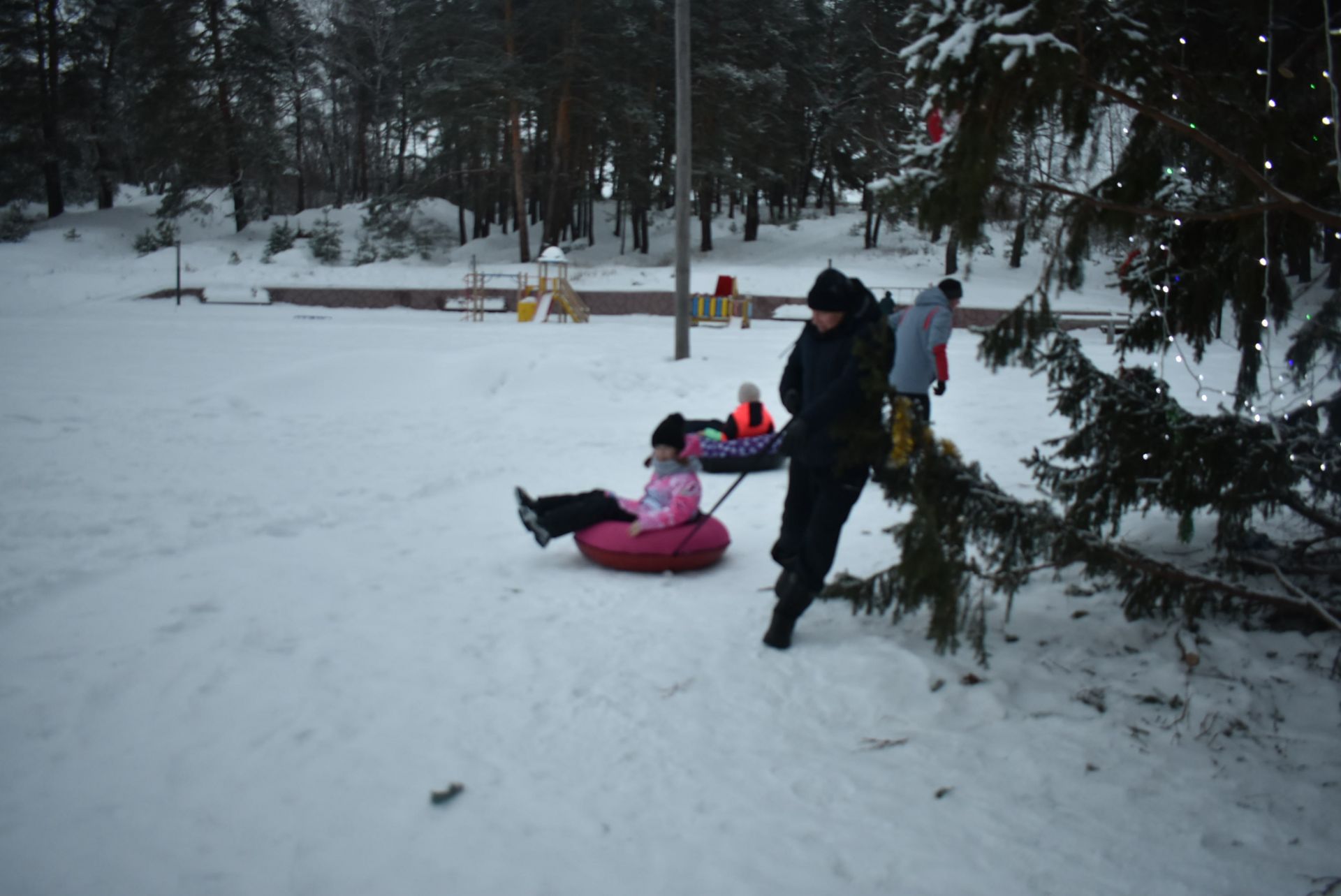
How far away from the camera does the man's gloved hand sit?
14.3ft

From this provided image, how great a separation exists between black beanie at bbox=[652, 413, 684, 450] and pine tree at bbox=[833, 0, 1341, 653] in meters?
1.75

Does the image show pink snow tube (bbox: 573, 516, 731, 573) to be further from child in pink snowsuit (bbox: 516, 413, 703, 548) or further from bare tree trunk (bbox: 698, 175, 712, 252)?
bare tree trunk (bbox: 698, 175, 712, 252)

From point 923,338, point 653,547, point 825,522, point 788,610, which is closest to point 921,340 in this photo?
point 923,338

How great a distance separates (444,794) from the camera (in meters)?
3.13

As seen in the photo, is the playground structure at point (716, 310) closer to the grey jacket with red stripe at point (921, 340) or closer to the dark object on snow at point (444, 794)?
the grey jacket with red stripe at point (921, 340)

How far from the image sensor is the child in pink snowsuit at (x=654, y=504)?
565 cm

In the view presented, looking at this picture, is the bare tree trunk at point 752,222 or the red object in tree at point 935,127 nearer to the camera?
the red object in tree at point 935,127

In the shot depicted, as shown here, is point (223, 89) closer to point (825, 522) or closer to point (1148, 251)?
point (825, 522)

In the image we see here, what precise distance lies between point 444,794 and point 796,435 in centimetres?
227

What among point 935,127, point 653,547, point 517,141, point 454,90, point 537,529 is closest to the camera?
point 935,127

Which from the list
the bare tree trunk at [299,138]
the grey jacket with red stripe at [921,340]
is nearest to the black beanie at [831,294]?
the grey jacket with red stripe at [921,340]

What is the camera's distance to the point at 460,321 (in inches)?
896

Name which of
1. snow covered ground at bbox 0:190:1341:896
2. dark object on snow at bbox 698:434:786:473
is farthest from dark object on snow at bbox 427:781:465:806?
dark object on snow at bbox 698:434:786:473

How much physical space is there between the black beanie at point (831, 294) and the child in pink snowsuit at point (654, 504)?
1537mm
